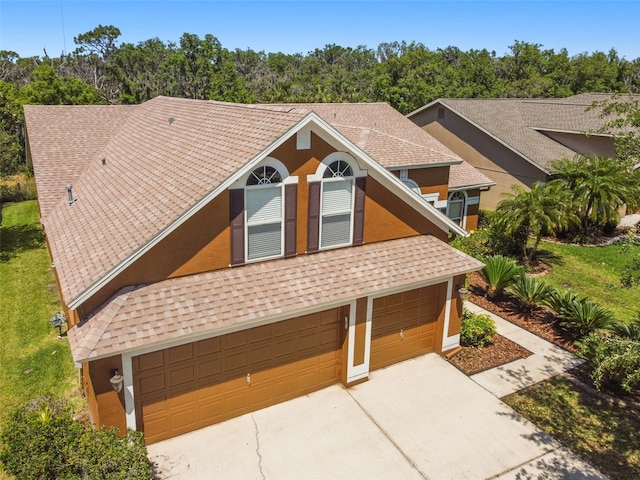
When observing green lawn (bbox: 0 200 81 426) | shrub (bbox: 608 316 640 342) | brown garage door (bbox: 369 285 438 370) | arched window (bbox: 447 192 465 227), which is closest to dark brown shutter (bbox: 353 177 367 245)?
brown garage door (bbox: 369 285 438 370)

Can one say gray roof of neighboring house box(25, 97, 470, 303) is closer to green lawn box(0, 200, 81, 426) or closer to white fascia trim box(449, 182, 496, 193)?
white fascia trim box(449, 182, 496, 193)

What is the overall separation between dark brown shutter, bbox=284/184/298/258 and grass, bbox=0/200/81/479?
20.1ft

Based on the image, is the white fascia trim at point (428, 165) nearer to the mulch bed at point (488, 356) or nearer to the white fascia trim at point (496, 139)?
the mulch bed at point (488, 356)

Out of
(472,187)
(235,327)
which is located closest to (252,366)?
(235,327)

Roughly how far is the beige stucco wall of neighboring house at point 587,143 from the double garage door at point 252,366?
2185 cm

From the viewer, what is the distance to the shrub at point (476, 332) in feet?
45.6

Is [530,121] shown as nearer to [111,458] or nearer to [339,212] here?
[339,212]

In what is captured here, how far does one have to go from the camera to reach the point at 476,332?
547 inches

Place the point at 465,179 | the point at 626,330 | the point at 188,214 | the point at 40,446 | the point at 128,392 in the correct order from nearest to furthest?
the point at 40,446 → the point at 128,392 → the point at 188,214 → the point at 626,330 → the point at 465,179

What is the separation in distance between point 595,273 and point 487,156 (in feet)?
37.0

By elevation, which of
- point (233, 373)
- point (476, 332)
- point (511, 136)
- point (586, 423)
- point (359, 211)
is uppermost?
point (511, 136)

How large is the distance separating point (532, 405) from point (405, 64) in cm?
4861

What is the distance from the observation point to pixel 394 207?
12.5m

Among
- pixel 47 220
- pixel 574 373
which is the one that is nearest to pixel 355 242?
pixel 574 373
